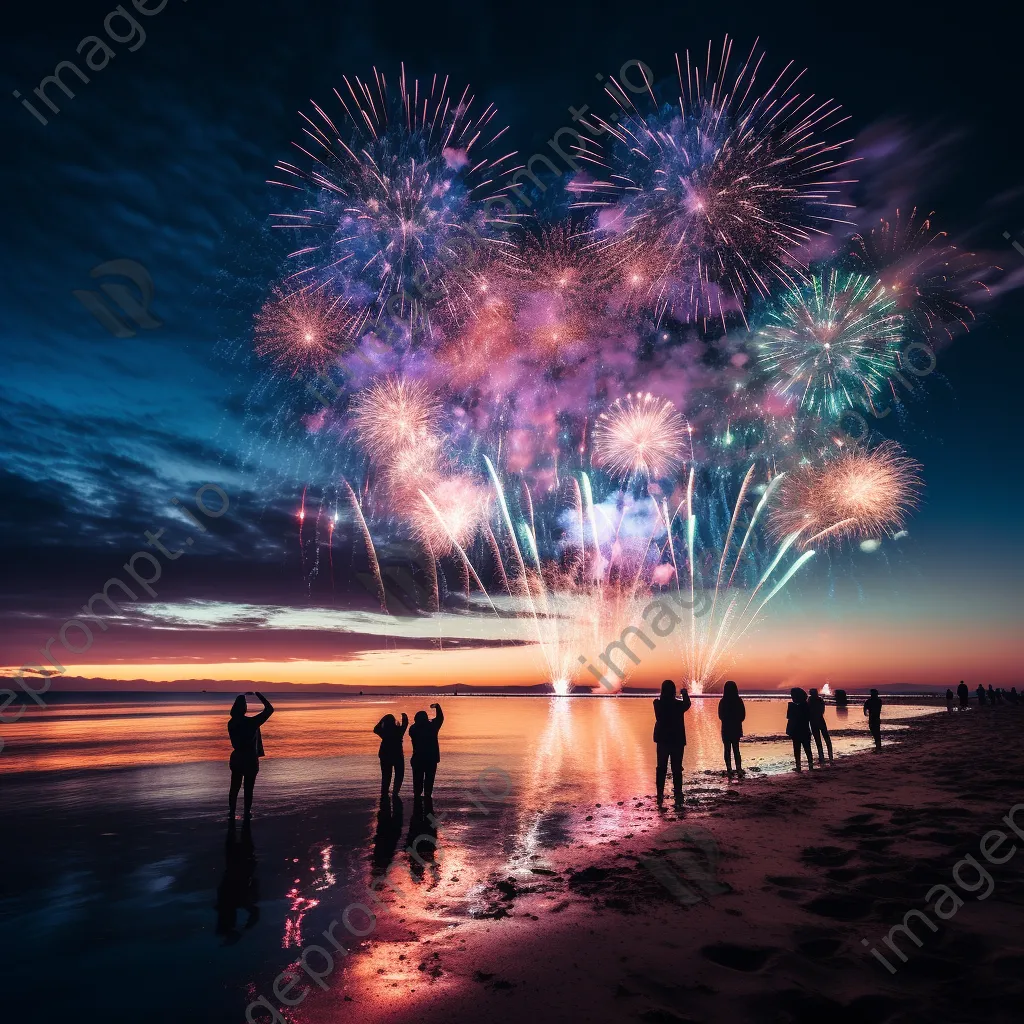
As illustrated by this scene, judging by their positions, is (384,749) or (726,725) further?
(726,725)

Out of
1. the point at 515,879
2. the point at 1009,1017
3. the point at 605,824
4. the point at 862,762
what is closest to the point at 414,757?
the point at 605,824

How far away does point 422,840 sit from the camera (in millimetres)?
10852

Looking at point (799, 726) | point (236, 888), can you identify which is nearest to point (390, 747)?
point (236, 888)

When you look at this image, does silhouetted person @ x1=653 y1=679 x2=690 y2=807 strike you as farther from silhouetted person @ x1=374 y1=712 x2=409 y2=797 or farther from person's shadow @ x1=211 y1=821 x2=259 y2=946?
person's shadow @ x1=211 y1=821 x2=259 y2=946

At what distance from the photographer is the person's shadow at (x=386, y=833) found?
9.43 meters

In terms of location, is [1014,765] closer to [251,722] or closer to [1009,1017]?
[1009,1017]

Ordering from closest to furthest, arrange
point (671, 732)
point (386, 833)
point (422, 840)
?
1. point (422, 840)
2. point (386, 833)
3. point (671, 732)

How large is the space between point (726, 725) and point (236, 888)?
40.2 ft

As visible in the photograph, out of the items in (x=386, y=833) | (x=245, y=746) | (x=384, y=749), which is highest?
(x=245, y=746)

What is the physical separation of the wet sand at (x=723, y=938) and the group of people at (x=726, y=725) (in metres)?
2.36

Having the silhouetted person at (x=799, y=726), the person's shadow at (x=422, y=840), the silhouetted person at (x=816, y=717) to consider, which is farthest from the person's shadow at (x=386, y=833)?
the silhouetted person at (x=816, y=717)

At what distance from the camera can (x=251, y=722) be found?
11609 millimetres

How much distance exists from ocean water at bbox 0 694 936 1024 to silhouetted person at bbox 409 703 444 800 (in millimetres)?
740

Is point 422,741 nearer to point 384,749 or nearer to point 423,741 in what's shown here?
point 423,741
